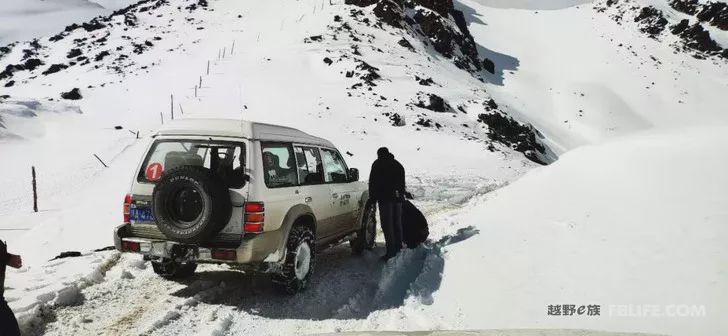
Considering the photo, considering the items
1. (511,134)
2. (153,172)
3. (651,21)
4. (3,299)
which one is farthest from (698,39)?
(3,299)

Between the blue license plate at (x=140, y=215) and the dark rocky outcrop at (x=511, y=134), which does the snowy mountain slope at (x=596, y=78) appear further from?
the blue license plate at (x=140, y=215)

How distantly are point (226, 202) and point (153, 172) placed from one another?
50.8 inches

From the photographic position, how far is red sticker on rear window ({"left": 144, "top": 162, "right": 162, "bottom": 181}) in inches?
258

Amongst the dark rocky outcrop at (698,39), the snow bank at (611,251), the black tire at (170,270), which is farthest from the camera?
the dark rocky outcrop at (698,39)

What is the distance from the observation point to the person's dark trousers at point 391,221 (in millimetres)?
9117

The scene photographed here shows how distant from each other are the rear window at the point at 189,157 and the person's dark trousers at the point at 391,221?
340 cm

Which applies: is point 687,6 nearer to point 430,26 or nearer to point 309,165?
point 430,26

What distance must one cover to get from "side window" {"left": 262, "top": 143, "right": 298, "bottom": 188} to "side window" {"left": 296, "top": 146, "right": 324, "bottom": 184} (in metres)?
0.17

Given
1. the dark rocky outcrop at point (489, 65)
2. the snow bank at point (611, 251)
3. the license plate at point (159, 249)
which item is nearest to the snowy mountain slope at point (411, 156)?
→ the snow bank at point (611, 251)

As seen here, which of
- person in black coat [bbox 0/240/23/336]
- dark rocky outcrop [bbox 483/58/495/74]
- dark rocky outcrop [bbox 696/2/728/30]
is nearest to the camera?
person in black coat [bbox 0/240/23/336]

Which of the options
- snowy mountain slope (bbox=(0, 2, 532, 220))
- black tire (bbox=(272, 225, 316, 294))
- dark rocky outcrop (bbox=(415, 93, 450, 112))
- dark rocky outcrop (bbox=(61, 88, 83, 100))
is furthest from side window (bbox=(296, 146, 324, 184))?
dark rocky outcrop (bbox=(61, 88, 83, 100))

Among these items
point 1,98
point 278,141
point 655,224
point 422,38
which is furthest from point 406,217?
point 422,38

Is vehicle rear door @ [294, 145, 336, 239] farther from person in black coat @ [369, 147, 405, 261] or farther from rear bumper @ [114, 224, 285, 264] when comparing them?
person in black coat @ [369, 147, 405, 261]

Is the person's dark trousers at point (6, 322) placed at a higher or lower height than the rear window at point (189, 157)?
lower
